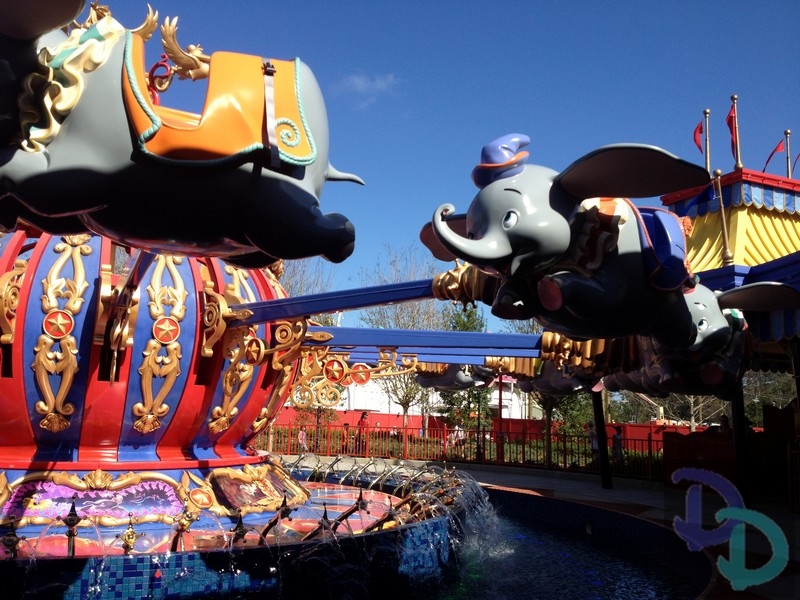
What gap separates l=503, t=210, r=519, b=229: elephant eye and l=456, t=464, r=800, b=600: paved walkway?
11.3 feet

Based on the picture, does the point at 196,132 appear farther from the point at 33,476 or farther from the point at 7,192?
the point at 33,476

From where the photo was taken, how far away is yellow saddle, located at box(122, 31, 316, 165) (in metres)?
2.39

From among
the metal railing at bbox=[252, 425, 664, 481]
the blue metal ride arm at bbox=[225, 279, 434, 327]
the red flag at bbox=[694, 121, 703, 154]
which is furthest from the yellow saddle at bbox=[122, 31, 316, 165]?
the metal railing at bbox=[252, 425, 664, 481]

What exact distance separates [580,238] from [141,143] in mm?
2345

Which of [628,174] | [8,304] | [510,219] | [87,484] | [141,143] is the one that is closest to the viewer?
[141,143]

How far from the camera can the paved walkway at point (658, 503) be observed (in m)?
5.66

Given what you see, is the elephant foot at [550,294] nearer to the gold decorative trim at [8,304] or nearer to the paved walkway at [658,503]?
the paved walkway at [658,503]

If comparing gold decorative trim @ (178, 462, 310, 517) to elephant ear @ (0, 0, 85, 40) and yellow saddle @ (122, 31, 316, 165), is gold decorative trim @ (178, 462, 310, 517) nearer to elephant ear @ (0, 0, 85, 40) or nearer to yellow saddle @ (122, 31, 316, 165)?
yellow saddle @ (122, 31, 316, 165)

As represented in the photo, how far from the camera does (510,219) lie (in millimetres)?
3619

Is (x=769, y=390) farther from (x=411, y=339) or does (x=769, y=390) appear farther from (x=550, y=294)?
(x=550, y=294)

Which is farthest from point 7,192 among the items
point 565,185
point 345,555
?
point 345,555

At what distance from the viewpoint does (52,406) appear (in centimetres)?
673

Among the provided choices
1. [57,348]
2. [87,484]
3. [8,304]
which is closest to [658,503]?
[87,484]

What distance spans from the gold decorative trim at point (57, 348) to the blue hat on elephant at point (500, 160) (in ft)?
14.9
